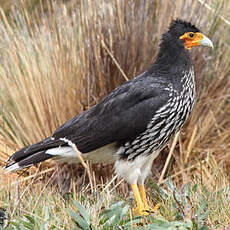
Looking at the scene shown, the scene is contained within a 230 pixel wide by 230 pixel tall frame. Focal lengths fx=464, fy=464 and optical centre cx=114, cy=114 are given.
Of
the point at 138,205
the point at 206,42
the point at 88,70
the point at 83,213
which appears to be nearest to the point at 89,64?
the point at 88,70

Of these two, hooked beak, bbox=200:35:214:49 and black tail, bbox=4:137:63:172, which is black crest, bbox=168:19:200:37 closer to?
hooked beak, bbox=200:35:214:49

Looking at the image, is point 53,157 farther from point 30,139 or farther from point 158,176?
point 158,176

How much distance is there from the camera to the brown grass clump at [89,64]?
4195 mm

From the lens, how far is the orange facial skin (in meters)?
3.60

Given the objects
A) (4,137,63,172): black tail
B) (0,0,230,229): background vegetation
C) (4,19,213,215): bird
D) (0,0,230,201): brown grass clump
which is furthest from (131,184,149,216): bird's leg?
(0,0,230,201): brown grass clump

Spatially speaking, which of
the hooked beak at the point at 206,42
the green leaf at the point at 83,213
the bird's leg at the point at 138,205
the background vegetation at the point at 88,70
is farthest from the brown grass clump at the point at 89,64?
the green leaf at the point at 83,213

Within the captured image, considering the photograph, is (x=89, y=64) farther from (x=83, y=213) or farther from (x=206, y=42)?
(x=83, y=213)

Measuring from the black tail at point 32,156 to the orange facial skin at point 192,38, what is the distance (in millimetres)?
1242

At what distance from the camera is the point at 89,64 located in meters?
4.26

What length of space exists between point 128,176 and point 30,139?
126 cm

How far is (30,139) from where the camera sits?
425 centimetres

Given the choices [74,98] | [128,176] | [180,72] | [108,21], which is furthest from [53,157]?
[108,21]

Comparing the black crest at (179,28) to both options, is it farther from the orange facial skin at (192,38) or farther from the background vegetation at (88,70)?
the background vegetation at (88,70)

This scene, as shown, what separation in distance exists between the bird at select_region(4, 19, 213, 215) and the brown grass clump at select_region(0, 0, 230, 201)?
0.67m
